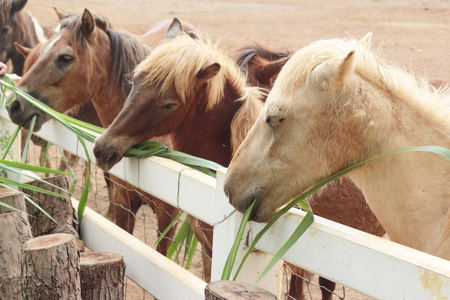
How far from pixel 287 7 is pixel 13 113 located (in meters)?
20.3

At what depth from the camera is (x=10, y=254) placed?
8.37 feet

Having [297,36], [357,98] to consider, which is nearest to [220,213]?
[357,98]

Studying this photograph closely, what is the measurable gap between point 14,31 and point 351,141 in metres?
6.02

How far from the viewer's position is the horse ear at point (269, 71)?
4824 millimetres

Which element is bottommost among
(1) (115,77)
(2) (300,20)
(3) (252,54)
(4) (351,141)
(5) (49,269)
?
(2) (300,20)

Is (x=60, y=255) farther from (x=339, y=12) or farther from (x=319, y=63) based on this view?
(x=339, y=12)

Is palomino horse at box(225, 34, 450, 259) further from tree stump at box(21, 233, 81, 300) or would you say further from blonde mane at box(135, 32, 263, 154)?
blonde mane at box(135, 32, 263, 154)

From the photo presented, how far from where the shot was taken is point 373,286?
181cm

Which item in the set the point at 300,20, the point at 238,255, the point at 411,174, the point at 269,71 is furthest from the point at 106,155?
the point at 300,20

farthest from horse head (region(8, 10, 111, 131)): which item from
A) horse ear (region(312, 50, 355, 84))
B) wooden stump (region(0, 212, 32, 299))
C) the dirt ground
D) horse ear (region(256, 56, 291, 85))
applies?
the dirt ground

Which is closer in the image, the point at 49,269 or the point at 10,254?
the point at 49,269

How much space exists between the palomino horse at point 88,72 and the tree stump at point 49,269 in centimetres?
180

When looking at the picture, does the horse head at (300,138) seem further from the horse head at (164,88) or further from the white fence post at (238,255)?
the horse head at (164,88)

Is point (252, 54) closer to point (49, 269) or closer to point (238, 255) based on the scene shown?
point (238, 255)
